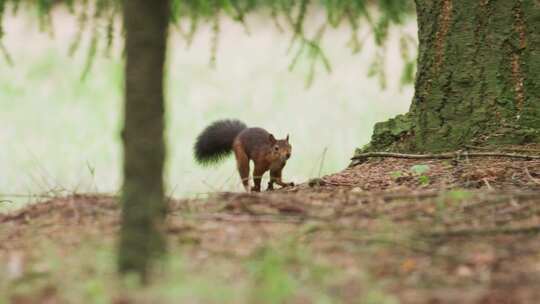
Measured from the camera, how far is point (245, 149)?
593 cm

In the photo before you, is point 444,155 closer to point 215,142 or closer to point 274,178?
point 274,178

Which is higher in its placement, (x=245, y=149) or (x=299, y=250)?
(x=245, y=149)

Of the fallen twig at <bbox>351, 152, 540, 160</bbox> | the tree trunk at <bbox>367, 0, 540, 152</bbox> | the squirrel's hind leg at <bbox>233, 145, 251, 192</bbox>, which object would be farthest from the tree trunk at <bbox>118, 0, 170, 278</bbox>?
the squirrel's hind leg at <bbox>233, 145, 251, 192</bbox>

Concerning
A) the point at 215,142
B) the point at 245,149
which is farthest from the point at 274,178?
the point at 215,142

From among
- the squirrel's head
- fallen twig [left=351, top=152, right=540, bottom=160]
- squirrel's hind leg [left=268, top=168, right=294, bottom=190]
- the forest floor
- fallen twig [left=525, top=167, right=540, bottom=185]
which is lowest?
the forest floor

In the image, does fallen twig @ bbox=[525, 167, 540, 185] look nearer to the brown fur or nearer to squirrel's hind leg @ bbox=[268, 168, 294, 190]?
squirrel's hind leg @ bbox=[268, 168, 294, 190]

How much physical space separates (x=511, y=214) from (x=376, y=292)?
1018 millimetres

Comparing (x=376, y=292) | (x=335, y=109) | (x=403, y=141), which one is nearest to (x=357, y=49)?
(x=403, y=141)

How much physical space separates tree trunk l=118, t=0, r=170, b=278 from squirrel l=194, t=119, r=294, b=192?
3.12 metres

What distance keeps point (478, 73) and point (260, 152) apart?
62.3 inches

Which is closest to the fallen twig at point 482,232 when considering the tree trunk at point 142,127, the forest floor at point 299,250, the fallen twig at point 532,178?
the forest floor at point 299,250

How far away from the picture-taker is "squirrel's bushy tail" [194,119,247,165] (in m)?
5.97

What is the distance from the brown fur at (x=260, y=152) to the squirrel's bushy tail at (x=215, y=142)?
111mm

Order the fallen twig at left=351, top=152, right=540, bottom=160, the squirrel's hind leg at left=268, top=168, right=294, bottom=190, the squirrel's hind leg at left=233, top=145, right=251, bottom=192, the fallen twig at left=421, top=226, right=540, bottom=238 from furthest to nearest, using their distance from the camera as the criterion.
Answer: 1. the squirrel's hind leg at left=233, top=145, right=251, bottom=192
2. the squirrel's hind leg at left=268, top=168, right=294, bottom=190
3. the fallen twig at left=351, top=152, right=540, bottom=160
4. the fallen twig at left=421, top=226, right=540, bottom=238
